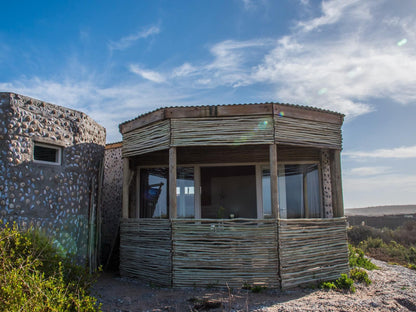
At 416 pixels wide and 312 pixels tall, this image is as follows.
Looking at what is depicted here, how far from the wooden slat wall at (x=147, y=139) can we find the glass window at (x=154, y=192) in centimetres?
120

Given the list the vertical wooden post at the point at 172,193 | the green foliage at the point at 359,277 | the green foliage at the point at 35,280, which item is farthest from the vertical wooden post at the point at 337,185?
the green foliage at the point at 35,280

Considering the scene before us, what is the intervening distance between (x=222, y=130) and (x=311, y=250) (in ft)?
9.51

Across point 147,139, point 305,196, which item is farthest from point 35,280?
point 305,196

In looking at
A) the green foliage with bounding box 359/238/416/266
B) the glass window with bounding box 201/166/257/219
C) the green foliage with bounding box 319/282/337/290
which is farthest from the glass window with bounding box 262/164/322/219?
the green foliage with bounding box 359/238/416/266

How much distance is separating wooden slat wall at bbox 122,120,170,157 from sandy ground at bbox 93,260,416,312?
2.78 m

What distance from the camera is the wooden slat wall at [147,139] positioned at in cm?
690

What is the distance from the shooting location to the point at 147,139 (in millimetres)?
7348

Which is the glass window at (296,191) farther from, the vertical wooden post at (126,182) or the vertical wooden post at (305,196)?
the vertical wooden post at (126,182)

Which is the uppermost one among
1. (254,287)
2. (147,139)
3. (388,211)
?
(147,139)

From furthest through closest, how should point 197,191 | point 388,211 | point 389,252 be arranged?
point 388,211 < point 389,252 < point 197,191

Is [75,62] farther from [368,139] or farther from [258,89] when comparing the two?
[368,139]

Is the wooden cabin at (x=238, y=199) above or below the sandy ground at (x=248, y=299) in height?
above

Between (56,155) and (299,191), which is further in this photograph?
(299,191)

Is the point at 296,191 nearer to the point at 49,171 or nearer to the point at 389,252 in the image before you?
the point at 49,171
